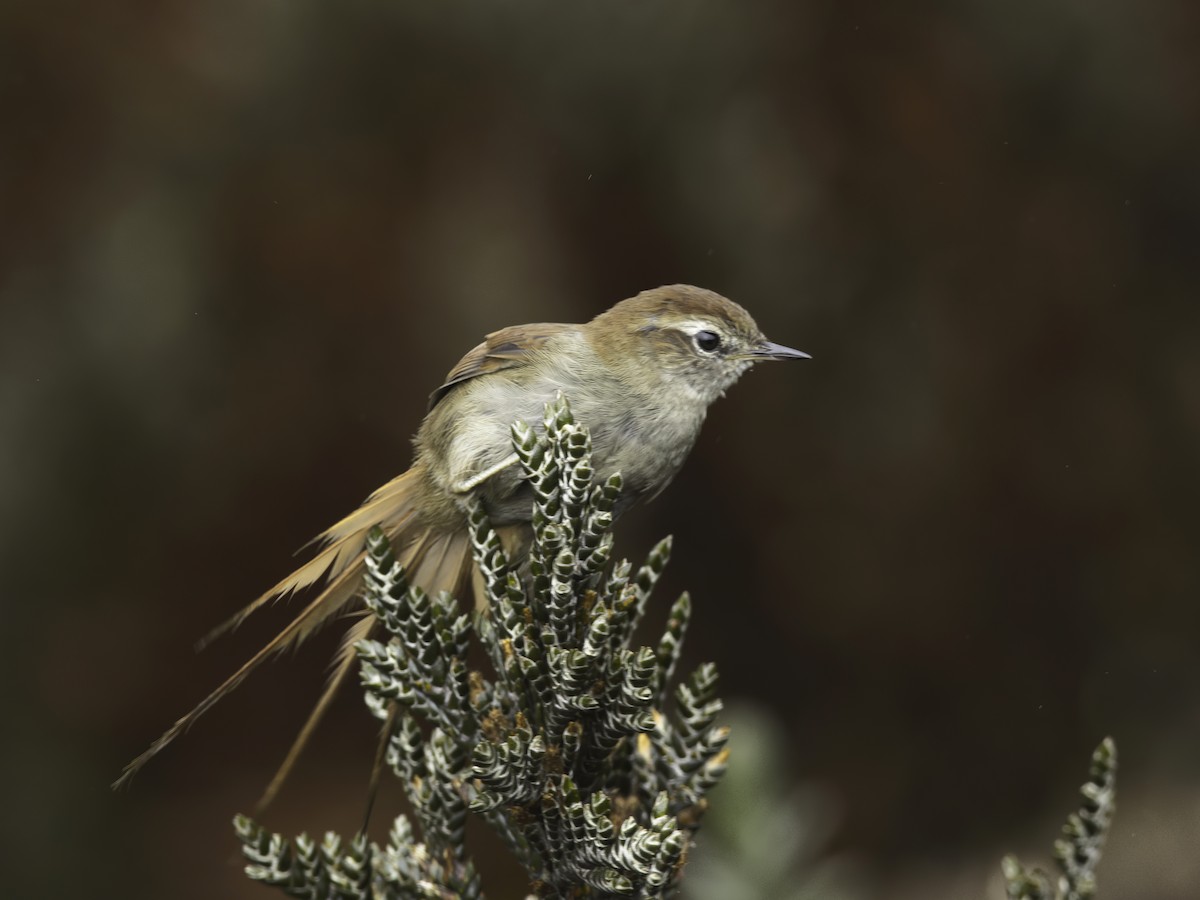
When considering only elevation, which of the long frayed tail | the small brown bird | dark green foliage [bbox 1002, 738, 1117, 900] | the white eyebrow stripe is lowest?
dark green foliage [bbox 1002, 738, 1117, 900]

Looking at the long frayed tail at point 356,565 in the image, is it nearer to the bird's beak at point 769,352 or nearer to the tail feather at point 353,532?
the tail feather at point 353,532

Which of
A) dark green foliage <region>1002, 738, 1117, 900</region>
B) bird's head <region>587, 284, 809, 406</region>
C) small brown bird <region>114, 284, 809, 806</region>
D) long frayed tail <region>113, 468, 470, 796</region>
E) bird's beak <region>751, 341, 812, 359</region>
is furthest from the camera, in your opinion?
bird's beak <region>751, 341, 812, 359</region>

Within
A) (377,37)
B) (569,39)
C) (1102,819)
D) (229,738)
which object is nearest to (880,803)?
(229,738)

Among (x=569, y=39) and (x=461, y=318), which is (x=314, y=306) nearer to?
(x=461, y=318)

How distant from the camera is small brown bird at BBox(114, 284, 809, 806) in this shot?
8.42 ft

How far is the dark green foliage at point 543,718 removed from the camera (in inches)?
75.3

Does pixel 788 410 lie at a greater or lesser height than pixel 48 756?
greater

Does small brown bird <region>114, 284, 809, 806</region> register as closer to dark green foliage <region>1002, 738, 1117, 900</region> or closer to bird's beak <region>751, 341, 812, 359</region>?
bird's beak <region>751, 341, 812, 359</region>

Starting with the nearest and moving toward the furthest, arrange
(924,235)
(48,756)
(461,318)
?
(48,756)
(461,318)
(924,235)

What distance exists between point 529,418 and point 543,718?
0.82m

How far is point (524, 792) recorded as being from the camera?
1940 mm

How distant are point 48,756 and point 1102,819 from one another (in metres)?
3.58

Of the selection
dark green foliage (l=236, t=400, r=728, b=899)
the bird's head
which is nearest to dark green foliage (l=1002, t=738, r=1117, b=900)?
dark green foliage (l=236, t=400, r=728, b=899)

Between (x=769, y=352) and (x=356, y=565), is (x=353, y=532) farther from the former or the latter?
(x=769, y=352)
